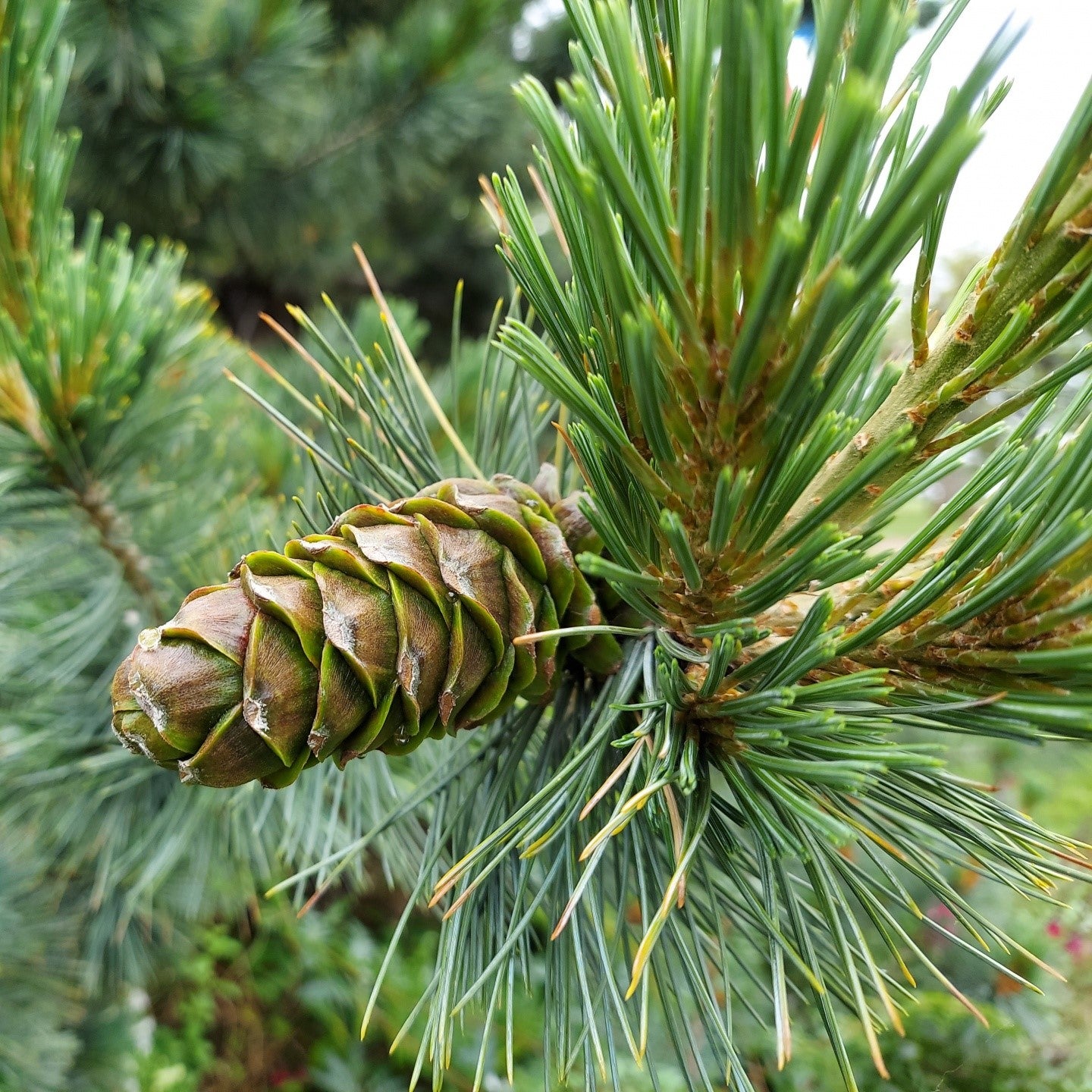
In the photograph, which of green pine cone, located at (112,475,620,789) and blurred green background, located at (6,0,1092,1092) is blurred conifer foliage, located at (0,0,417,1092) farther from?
green pine cone, located at (112,475,620,789)

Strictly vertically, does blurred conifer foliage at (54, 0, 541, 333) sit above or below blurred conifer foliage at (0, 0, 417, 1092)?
above

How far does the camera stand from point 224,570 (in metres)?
0.58

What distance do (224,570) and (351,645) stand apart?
1.16 ft

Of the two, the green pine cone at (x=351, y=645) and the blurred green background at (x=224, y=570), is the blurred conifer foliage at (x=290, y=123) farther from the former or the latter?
the green pine cone at (x=351, y=645)

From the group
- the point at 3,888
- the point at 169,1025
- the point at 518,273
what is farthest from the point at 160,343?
the point at 169,1025

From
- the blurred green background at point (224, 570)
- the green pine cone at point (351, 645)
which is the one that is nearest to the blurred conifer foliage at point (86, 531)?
the blurred green background at point (224, 570)

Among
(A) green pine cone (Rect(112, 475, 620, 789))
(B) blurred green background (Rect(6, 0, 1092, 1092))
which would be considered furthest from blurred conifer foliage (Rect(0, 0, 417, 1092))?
(A) green pine cone (Rect(112, 475, 620, 789))

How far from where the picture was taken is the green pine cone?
0.88 feet

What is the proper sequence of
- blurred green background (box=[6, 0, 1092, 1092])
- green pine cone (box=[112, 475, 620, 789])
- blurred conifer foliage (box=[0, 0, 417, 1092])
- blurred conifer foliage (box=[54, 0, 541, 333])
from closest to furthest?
green pine cone (box=[112, 475, 620, 789]) → blurred conifer foliage (box=[0, 0, 417, 1092]) → blurred green background (box=[6, 0, 1092, 1092]) → blurred conifer foliage (box=[54, 0, 541, 333])

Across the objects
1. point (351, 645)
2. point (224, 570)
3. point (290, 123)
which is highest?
point (290, 123)

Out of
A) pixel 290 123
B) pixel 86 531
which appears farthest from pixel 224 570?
pixel 290 123

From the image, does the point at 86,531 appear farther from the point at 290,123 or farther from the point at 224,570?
the point at 290,123

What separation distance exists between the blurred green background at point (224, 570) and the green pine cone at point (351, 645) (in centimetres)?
23

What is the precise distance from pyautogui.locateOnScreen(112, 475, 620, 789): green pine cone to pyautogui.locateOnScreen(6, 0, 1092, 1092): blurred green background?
23cm
